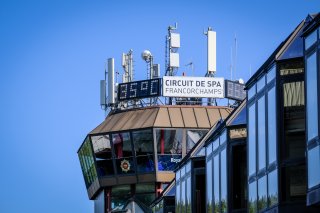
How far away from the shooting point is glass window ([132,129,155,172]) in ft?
347

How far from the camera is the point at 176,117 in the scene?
10606 cm

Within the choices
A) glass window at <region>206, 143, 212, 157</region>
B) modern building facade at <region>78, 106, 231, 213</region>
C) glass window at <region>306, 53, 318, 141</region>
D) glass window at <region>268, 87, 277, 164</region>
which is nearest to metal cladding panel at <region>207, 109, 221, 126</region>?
modern building facade at <region>78, 106, 231, 213</region>

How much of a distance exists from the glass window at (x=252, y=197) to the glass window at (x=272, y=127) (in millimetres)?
2382

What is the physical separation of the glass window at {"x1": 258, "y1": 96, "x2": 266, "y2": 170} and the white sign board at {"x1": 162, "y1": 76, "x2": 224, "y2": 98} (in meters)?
70.7

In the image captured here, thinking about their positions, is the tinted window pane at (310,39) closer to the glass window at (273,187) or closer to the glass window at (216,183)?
the glass window at (273,187)

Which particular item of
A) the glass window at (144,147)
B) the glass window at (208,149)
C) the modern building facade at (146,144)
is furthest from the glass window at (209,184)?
the glass window at (144,147)

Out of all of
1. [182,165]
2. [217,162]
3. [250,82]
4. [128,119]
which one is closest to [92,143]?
[128,119]

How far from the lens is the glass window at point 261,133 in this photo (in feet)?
105

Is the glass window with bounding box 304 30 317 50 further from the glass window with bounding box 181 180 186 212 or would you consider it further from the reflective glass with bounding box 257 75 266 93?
the glass window with bounding box 181 180 186 212

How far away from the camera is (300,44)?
30672 mm

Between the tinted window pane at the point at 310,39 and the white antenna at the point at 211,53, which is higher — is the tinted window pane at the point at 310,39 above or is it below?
below

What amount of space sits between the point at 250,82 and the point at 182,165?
17.5 meters

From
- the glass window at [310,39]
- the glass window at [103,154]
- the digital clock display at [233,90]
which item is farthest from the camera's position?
the glass window at [103,154]

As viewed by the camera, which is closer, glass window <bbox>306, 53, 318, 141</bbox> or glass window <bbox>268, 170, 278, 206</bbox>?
glass window <bbox>306, 53, 318, 141</bbox>
